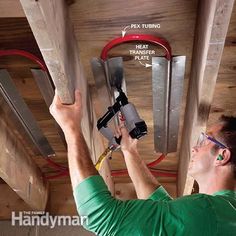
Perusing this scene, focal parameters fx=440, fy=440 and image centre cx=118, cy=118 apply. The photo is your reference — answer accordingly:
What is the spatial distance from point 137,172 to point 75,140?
1.74ft

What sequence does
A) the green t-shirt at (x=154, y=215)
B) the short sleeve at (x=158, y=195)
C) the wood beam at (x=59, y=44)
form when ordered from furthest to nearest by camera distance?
the short sleeve at (x=158, y=195) → the green t-shirt at (x=154, y=215) → the wood beam at (x=59, y=44)

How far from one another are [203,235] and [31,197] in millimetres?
1598

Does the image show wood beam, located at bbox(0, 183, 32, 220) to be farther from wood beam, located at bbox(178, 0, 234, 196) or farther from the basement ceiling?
wood beam, located at bbox(178, 0, 234, 196)

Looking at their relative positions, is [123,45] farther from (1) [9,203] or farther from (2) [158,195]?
(1) [9,203]

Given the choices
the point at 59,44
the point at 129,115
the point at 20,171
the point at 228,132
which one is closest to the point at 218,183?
the point at 228,132

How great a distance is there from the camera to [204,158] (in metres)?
1.65

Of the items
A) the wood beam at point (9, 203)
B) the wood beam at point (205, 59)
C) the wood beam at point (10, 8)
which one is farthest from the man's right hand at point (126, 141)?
the wood beam at point (9, 203)

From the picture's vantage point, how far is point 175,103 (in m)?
1.78

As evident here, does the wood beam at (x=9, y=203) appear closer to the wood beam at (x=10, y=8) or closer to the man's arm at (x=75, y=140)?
the man's arm at (x=75, y=140)

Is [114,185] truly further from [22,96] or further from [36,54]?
[36,54]

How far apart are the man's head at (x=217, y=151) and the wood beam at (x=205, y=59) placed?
6 cm

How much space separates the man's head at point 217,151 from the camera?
5.19 ft

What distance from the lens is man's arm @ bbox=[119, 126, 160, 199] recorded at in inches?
71.1

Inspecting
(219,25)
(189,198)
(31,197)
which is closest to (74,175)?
(189,198)
